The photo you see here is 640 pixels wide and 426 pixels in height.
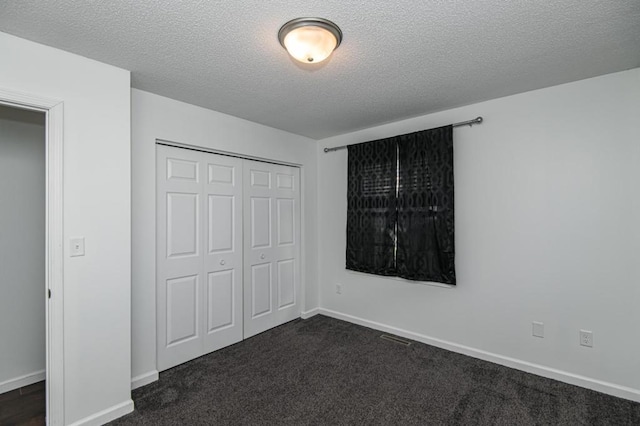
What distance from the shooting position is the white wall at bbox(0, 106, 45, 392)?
92.7 inches

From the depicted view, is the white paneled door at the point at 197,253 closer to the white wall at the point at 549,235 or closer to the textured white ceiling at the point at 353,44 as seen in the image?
the textured white ceiling at the point at 353,44

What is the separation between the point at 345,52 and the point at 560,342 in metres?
2.85

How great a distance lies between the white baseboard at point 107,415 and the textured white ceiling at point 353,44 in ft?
7.91

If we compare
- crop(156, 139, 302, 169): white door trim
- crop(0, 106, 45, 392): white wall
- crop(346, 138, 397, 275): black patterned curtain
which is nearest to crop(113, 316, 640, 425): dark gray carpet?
crop(346, 138, 397, 275): black patterned curtain

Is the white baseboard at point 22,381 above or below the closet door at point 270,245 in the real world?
below

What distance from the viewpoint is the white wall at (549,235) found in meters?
2.18

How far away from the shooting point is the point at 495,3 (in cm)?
147

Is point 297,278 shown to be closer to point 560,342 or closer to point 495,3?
point 560,342

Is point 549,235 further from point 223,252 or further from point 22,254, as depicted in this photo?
point 22,254

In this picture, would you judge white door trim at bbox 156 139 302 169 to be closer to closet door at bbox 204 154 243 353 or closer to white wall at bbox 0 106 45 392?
closet door at bbox 204 154 243 353

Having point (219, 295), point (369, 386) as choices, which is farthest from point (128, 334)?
point (369, 386)

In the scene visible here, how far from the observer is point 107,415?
1.97 metres

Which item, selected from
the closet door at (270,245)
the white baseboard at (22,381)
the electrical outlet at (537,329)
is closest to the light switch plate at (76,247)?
the white baseboard at (22,381)

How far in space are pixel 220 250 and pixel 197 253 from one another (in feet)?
0.82
